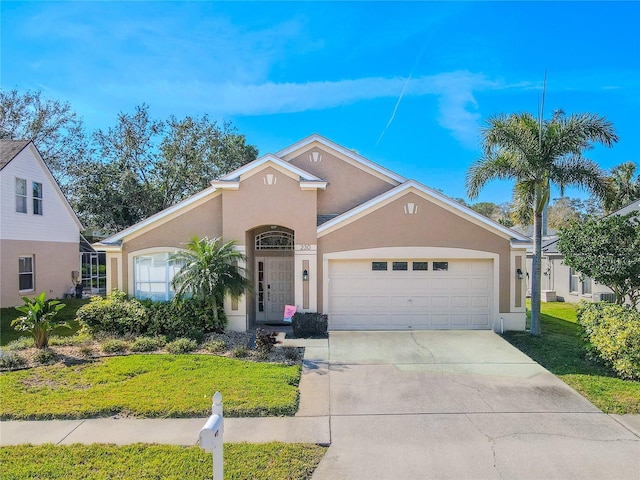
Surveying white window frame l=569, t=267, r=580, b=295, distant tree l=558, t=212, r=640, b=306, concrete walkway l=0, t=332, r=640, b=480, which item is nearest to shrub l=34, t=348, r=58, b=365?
concrete walkway l=0, t=332, r=640, b=480

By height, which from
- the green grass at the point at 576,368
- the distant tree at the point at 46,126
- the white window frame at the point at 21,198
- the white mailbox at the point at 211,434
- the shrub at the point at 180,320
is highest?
the distant tree at the point at 46,126

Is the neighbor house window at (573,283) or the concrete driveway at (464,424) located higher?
the neighbor house window at (573,283)

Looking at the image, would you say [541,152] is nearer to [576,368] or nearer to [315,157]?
[576,368]

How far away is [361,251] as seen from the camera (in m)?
12.5

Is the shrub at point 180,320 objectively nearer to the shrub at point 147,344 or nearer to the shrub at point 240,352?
the shrub at point 147,344

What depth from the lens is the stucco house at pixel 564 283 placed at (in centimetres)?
1789

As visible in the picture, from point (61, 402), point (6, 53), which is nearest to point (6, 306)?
point (6, 53)

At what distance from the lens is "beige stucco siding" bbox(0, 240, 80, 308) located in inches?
615

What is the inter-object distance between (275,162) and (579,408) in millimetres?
9912

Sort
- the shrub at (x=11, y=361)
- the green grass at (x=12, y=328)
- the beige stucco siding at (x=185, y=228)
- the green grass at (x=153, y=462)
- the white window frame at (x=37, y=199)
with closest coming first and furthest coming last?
the green grass at (x=153, y=462), the shrub at (x=11, y=361), the green grass at (x=12, y=328), the beige stucco siding at (x=185, y=228), the white window frame at (x=37, y=199)

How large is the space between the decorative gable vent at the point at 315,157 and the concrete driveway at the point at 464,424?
26.4 ft

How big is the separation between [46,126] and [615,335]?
32515 mm

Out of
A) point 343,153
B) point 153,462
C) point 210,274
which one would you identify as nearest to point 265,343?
point 210,274

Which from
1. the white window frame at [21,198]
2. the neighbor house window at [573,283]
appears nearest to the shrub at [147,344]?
the white window frame at [21,198]
